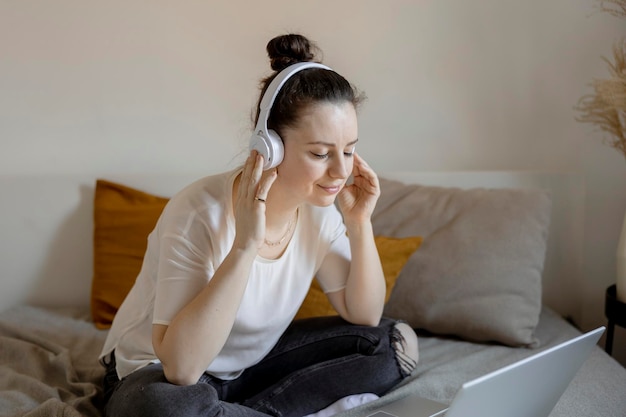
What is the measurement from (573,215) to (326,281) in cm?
98

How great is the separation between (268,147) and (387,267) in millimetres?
711

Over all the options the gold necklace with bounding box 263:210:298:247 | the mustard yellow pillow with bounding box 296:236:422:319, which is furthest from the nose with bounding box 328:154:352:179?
the mustard yellow pillow with bounding box 296:236:422:319

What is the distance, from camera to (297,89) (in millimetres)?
1391

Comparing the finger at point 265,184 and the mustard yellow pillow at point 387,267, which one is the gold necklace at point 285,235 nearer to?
the finger at point 265,184

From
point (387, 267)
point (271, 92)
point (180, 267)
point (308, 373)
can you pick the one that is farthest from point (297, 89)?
point (387, 267)

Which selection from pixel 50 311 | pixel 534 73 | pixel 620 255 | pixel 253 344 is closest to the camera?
pixel 253 344

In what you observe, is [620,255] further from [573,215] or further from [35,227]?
[35,227]

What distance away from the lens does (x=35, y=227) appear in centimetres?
221

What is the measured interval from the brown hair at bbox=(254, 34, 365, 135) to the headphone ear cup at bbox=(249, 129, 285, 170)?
4cm

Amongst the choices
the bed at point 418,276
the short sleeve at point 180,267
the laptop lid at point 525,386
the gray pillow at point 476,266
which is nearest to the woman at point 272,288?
the short sleeve at point 180,267

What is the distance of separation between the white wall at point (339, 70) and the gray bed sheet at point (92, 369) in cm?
50

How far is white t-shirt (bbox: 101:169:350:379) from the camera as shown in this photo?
1.35 m

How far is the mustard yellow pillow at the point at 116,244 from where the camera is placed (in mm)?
2094

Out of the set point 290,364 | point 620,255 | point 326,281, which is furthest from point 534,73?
point 290,364
